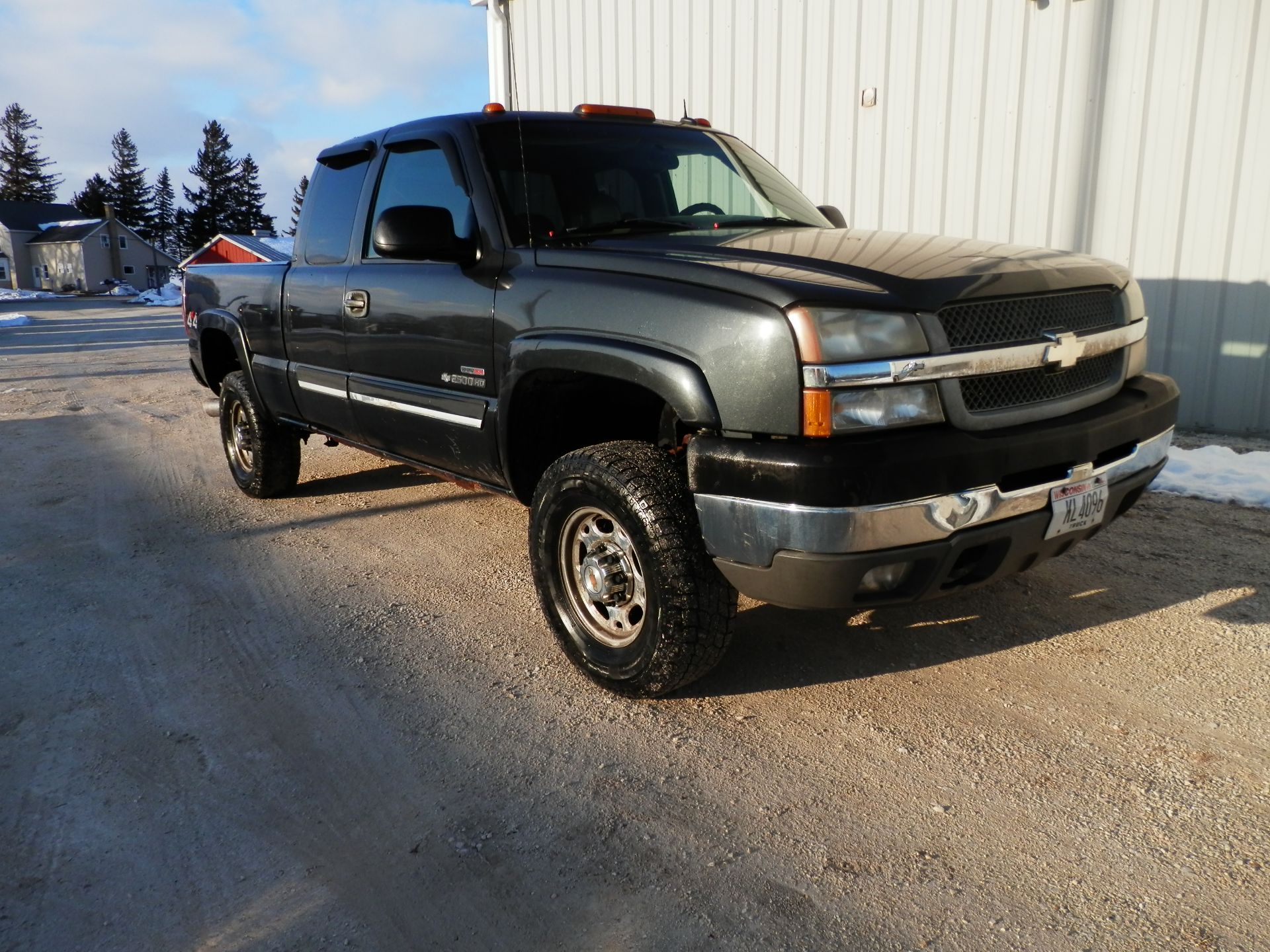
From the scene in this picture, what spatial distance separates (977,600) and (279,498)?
4195 mm

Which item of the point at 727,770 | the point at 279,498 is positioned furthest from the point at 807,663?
the point at 279,498

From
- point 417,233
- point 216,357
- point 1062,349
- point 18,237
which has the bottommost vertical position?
point 216,357

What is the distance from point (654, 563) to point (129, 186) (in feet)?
342

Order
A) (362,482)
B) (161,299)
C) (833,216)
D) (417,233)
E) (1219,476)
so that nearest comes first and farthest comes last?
(417,233), (833,216), (1219,476), (362,482), (161,299)

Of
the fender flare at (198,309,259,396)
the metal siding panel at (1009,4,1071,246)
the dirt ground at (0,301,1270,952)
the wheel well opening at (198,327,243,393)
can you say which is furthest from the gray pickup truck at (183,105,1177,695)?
the metal siding panel at (1009,4,1071,246)

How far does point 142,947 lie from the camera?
2152 mm

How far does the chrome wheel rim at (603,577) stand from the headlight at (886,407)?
2.79 feet

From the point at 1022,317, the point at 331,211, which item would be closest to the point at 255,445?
the point at 331,211

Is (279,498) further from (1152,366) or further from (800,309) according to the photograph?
(1152,366)

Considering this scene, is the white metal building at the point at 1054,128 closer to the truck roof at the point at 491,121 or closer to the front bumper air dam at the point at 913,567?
the truck roof at the point at 491,121

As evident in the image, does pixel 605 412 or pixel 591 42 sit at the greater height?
pixel 591 42

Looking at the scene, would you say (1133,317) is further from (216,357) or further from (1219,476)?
(216,357)

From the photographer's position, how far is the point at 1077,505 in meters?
2.96

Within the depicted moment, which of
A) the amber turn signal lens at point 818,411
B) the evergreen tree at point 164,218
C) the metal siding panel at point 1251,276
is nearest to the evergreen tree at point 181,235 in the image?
the evergreen tree at point 164,218
